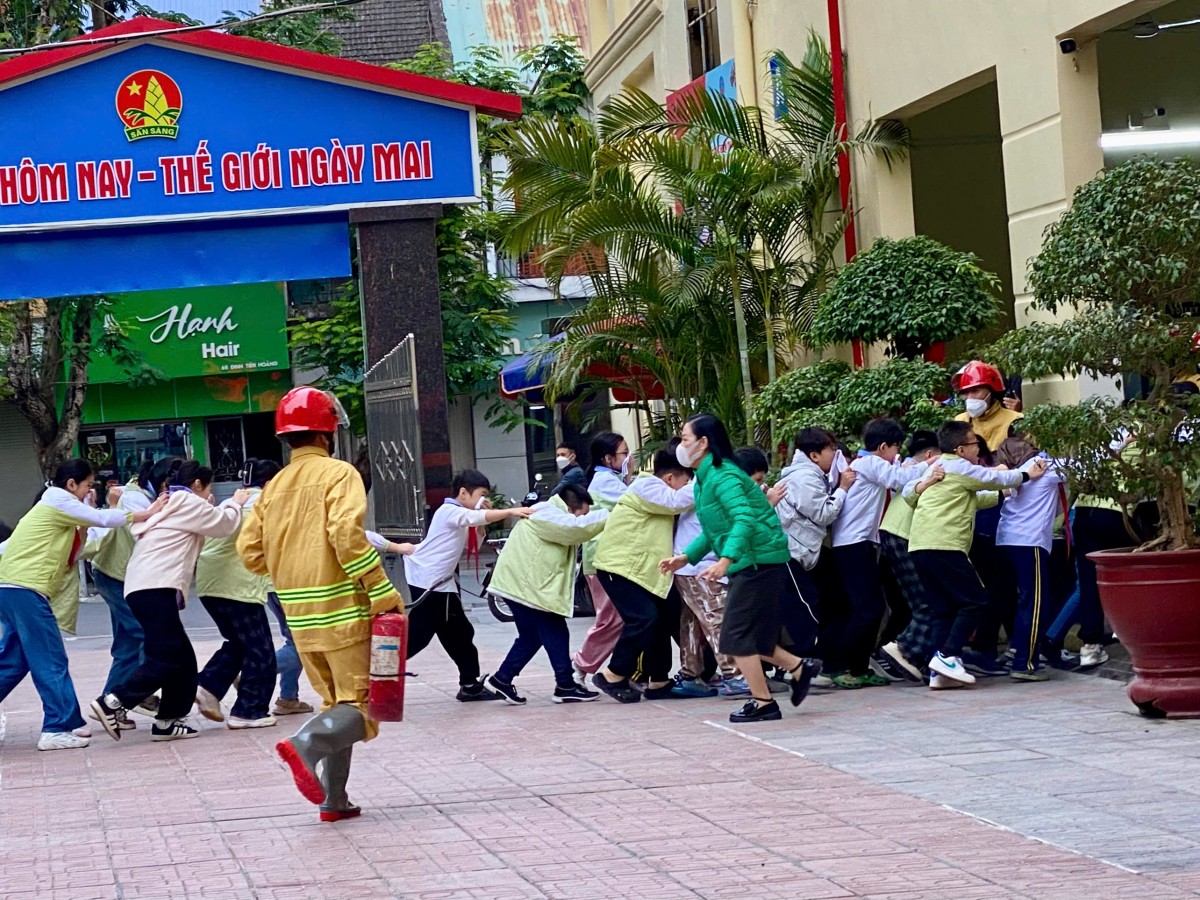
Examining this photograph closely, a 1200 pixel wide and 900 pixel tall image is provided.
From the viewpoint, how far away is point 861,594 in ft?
36.4

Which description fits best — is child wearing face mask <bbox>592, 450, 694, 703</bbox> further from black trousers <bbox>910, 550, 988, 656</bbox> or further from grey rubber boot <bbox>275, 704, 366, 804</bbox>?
grey rubber boot <bbox>275, 704, 366, 804</bbox>

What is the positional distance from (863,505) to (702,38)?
929cm

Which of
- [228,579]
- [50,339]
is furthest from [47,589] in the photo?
[50,339]

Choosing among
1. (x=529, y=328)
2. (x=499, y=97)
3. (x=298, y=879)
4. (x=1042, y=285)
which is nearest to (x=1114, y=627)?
(x=1042, y=285)

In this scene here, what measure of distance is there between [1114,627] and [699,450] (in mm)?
2487

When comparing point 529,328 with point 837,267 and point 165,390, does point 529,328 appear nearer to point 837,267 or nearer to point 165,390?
point 165,390

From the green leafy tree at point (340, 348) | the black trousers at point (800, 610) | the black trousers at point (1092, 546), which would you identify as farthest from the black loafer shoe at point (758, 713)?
the green leafy tree at point (340, 348)

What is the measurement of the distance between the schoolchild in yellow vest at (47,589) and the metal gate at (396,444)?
3552 millimetres

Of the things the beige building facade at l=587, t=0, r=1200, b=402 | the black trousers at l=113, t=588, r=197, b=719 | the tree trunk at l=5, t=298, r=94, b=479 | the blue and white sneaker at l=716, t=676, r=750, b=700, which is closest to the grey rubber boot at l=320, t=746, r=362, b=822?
the black trousers at l=113, t=588, r=197, b=719

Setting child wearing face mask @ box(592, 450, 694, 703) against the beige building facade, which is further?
the beige building facade

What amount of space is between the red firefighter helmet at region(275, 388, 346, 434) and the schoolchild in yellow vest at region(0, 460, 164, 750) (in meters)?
3.21

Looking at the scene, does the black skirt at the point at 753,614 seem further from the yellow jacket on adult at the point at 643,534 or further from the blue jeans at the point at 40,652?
the blue jeans at the point at 40,652

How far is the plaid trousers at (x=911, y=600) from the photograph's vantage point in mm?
10836

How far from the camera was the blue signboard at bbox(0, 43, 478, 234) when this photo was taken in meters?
14.4
